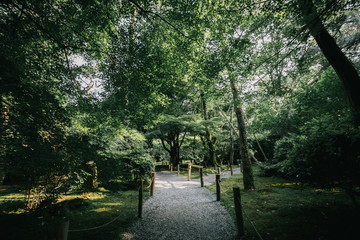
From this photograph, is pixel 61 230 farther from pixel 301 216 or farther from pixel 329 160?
pixel 301 216

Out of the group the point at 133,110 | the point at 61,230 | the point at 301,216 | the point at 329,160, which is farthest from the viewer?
the point at 133,110

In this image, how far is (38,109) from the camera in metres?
2.76

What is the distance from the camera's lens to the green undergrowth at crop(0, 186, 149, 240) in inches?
130

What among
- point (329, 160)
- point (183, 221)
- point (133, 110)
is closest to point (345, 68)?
point (329, 160)

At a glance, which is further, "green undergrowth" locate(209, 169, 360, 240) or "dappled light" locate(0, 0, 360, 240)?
"green undergrowth" locate(209, 169, 360, 240)

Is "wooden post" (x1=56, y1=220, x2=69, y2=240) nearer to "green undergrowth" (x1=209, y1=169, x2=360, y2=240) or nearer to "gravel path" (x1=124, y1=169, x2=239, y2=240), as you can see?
"gravel path" (x1=124, y1=169, x2=239, y2=240)

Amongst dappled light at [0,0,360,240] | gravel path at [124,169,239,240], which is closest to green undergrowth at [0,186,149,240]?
dappled light at [0,0,360,240]

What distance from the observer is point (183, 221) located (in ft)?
15.7

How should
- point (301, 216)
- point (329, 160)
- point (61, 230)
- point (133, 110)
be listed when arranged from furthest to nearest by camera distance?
point (133, 110) < point (301, 216) < point (329, 160) < point (61, 230)

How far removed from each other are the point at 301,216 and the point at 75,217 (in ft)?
22.4

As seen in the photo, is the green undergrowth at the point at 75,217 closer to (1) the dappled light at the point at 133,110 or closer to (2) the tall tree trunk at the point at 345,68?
(1) the dappled light at the point at 133,110

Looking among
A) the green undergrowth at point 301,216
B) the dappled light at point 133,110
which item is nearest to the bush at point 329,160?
the dappled light at point 133,110

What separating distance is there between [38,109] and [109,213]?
13.8ft

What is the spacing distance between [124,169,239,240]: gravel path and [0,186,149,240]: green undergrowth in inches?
20.2
